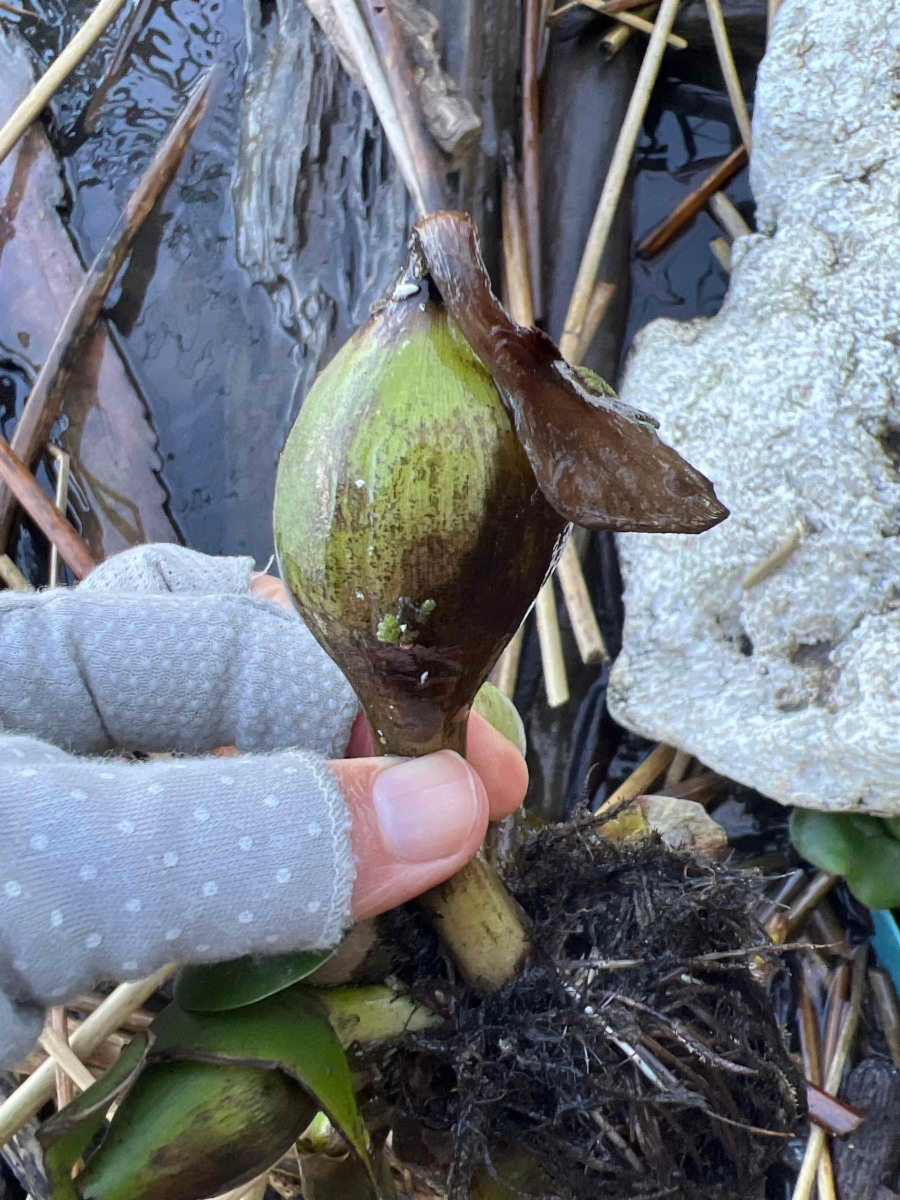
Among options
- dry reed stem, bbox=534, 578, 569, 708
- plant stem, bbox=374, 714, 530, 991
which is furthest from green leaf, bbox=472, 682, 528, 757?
dry reed stem, bbox=534, 578, 569, 708

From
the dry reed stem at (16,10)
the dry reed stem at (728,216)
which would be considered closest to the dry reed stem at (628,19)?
the dry reed stem at (728,216)

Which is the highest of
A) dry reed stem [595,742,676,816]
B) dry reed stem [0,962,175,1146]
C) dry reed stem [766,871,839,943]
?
dry reed stem [595,742,676,816]

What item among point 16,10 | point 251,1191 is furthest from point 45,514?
point 251,1191

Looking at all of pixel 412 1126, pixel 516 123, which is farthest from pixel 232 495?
pixel 412 1126

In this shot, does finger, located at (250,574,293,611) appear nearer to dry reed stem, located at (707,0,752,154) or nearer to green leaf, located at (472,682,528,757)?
green leaf, located at (472,682,528,757)

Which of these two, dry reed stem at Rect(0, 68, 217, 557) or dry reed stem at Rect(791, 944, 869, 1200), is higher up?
dry reed stem at Rect(0, 68, 217, 557)

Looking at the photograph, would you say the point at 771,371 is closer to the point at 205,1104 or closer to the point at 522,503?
the point at 522,503

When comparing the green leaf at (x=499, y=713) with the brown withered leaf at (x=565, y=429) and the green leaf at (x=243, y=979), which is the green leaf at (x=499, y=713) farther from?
the brown withered leaf at (x=565, y=429)

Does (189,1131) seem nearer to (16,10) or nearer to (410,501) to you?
(410,501)
